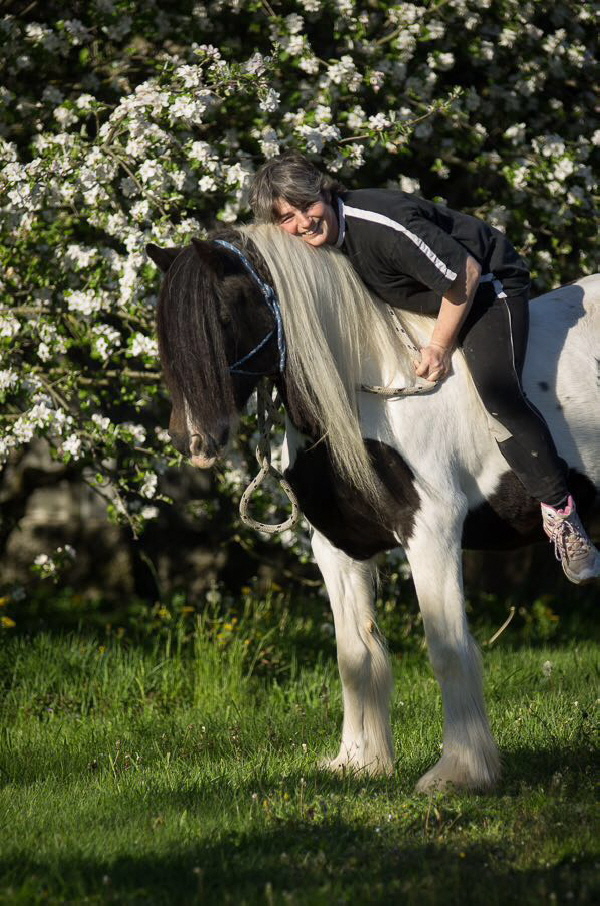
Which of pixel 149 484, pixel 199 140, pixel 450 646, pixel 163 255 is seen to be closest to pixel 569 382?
pixel 450 646

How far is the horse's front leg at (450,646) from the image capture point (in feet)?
12.0

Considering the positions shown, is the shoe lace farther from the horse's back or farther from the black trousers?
the horse's back

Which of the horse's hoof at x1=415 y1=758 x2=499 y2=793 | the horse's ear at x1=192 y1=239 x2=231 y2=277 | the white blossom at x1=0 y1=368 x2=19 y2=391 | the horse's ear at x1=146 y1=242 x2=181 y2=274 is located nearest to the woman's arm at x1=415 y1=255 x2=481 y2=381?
the horse's ear at x1=192 y1=239 x2=231 y2=277

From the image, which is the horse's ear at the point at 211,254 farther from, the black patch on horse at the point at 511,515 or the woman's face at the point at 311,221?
the black patch on horse at the point at 511,515

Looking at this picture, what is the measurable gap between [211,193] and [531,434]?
8.20 feet

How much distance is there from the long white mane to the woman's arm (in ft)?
0.30

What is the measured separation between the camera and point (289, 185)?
3.63 m

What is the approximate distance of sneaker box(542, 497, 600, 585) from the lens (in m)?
3.84

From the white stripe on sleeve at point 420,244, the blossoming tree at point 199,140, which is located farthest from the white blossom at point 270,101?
the white stripe on sleeve at point 420,244

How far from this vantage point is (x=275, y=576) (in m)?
7.73

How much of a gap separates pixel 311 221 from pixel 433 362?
663mm

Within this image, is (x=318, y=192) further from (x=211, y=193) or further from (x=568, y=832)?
(x=568, y=832)

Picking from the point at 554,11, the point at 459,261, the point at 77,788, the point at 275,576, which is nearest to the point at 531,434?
the point at 459,261

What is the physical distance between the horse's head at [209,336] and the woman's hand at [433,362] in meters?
0.53
